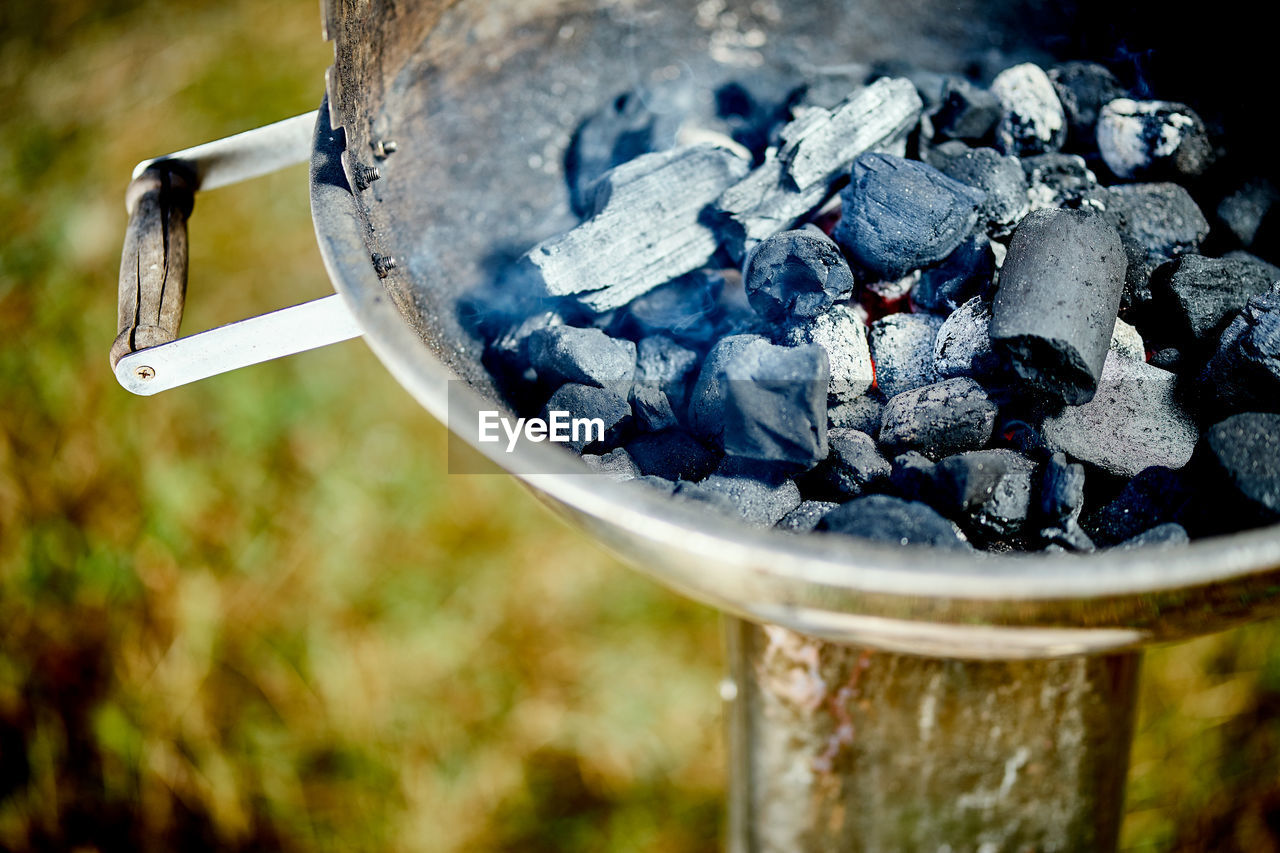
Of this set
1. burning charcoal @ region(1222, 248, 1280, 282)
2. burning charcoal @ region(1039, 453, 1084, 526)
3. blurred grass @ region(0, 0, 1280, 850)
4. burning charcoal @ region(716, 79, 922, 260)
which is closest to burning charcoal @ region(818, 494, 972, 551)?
burning charcoal @ region(1039, 453, 1084, 526)

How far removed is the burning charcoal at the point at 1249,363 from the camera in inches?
33.1

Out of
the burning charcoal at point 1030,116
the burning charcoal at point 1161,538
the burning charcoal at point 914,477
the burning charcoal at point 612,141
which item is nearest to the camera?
the burning charcoal at point 1161,538

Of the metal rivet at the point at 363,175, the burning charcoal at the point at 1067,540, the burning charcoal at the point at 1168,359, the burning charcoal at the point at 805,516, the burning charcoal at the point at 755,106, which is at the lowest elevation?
the burning charcoal at the point at 1067,540

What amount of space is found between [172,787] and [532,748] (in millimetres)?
774

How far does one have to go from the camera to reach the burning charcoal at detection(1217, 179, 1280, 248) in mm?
1066

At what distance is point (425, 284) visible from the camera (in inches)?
43.3

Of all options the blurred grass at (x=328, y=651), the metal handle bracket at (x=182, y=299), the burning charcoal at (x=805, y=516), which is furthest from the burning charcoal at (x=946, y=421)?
the blurred grass at (x=328, y=651)

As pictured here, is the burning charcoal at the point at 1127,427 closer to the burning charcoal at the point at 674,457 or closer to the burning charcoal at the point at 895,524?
the burning charcoal at the point at 895,524

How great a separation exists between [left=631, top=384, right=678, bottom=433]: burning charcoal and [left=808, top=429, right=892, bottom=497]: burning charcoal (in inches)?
7.1

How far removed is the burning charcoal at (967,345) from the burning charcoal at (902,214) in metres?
0.09

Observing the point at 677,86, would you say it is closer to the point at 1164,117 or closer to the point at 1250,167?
the point at 1164,117

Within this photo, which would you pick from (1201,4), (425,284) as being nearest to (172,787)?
(425,284)

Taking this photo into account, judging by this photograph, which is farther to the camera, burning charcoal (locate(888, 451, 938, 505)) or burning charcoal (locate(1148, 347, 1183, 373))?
burning charcoal (locate(1148, 347, 1183, 373))

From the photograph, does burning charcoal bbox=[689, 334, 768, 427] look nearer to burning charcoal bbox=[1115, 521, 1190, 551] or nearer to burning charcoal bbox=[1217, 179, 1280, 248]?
burning charcoal bbox=[1115, 521, 1190, 551]
